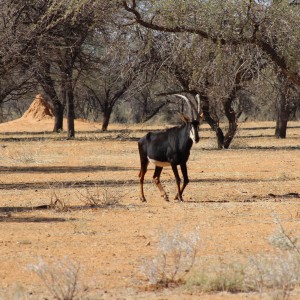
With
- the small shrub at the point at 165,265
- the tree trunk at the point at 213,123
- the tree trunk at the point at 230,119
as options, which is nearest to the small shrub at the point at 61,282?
the small shrub at the point at 165,265

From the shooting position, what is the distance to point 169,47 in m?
29.1

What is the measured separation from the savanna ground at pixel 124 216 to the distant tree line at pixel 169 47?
91.9 inches

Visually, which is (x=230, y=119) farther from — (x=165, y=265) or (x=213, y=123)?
(x=165, y=265)

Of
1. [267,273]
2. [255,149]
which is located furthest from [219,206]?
[255,149]

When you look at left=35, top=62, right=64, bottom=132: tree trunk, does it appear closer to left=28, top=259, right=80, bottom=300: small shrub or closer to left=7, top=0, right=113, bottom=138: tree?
left=7, top=0, right=113, bottom=138: tree

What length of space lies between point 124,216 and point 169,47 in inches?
560

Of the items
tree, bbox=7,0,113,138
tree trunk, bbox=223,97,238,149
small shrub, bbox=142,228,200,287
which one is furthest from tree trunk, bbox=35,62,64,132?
small shrub, bbox=142,228,200,287

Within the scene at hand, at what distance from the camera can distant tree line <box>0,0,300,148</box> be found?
17.6 m

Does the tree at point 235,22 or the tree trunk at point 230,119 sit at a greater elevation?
the tree at point 235,22

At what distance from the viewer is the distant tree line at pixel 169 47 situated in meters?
17.6

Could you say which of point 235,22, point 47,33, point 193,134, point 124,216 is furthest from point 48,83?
point 124,216

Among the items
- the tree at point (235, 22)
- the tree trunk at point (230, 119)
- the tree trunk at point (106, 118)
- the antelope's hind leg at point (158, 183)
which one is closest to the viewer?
the tree at point (235, 22)

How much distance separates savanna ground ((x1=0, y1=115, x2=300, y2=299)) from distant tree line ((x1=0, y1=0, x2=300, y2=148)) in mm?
2333

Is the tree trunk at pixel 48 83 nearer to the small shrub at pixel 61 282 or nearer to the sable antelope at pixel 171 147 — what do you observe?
the sable antelope at pixel 171 147
